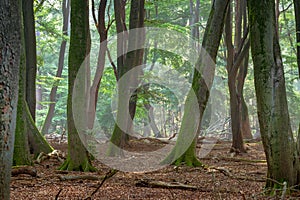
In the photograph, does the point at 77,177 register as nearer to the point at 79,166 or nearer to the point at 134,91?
the point at 79,166

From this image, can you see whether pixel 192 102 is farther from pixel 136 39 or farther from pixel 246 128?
pixel 246 128

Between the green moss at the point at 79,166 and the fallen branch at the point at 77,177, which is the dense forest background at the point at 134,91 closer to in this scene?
the green moss at the point at 79,166

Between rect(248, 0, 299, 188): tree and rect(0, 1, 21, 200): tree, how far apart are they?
11.6 feet

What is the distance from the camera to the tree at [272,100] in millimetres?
4961

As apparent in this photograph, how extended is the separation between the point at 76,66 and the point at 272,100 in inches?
156

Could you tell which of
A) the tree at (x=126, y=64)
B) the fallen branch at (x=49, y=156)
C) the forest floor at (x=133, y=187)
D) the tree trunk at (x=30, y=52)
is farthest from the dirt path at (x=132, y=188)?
the tree trunk at (x=30, y=52)

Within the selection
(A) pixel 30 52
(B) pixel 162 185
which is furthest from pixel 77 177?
(A) pixel 30 52

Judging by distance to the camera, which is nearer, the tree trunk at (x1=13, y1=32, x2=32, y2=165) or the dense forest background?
the dense forest background

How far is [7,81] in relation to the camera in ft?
8.02

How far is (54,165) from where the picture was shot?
8.65 m

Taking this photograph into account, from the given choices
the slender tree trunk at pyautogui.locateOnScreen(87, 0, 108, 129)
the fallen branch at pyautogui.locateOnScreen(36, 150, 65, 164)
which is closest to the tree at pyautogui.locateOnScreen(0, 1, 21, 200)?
the fallen branch at pyautogui.locateOnScreen(36, 150, 65, 164)

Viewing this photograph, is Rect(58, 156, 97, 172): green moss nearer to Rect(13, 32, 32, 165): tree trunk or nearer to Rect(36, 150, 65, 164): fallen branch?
Rect(13, 32, 32, 165): tree trunk

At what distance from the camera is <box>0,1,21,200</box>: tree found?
95.7 inches

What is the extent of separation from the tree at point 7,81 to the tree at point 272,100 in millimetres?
3524
